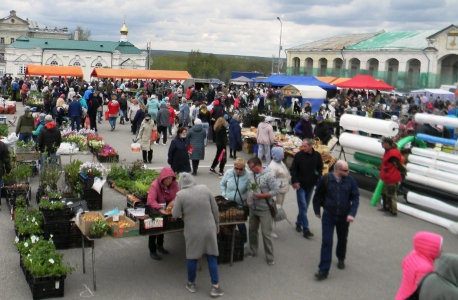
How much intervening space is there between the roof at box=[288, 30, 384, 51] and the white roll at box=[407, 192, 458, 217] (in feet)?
176

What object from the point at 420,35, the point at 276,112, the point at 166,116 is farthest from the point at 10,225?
the point at 420,35

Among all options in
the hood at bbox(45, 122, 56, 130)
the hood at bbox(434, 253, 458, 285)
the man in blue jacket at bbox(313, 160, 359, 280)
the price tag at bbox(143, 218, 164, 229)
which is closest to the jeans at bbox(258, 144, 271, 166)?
the hood at bbox(45, 122, 56, 130)

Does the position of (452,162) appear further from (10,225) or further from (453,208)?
(10,225)

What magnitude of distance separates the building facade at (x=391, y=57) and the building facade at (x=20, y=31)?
8310cm

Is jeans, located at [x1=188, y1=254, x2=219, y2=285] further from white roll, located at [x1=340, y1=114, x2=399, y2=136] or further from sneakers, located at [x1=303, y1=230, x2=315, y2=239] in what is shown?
white roll, located at [x1=340, y1=114, x2=399, y2=136]

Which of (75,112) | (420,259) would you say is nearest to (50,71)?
(75,112)

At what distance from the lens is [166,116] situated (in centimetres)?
1967

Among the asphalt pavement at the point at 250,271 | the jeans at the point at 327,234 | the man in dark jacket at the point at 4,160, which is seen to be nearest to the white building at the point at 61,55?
the man in dark jacket at the point at 4,160

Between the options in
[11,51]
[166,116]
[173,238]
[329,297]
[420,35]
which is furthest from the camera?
[11,51]

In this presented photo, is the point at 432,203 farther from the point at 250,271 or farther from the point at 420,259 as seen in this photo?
the point at 420,259

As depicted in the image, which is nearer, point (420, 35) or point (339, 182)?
point (339, 182)

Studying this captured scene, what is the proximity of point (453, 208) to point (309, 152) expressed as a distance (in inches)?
136

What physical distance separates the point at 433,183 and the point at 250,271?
5304 mm

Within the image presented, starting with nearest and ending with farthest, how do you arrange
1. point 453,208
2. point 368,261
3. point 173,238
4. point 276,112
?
point 368,261
point 173,238
point 453,208
point 276,112
